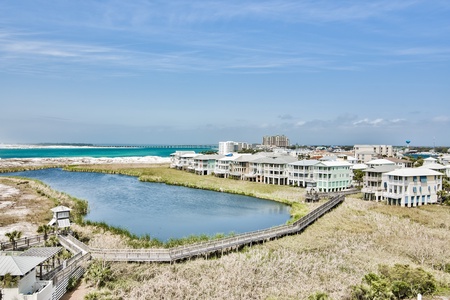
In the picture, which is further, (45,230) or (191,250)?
(45,230)

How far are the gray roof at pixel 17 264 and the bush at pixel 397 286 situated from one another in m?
19.1

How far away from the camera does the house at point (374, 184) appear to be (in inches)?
2370

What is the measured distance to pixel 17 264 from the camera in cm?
2012

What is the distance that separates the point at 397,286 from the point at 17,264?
22.3 m

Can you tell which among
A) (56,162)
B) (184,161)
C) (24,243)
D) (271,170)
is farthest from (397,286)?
(56,162)

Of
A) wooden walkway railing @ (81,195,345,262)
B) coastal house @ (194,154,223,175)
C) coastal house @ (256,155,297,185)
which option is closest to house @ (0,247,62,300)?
wooden walkway railing @ (81,195,345,262)

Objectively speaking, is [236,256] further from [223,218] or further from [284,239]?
[223,218]

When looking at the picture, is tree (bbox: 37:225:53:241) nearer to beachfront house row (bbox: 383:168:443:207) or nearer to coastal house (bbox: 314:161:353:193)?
beachfront house row (bbox: 383:168:443:207)

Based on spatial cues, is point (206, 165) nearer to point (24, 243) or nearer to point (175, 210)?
point (175, 210)

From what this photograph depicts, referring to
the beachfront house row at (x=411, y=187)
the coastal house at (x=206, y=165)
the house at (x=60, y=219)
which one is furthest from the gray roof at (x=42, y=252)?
the coastal house at (x=206, y=165)

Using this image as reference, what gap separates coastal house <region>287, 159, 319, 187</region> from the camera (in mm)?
72562

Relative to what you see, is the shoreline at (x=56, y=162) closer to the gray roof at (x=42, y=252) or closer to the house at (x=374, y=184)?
the house at (x=374, y=184)

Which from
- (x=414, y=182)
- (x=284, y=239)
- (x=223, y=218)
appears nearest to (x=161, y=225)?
(x=223, y=218)

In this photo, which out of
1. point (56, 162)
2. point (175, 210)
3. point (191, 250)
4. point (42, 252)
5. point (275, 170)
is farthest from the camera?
point (56, 162)
